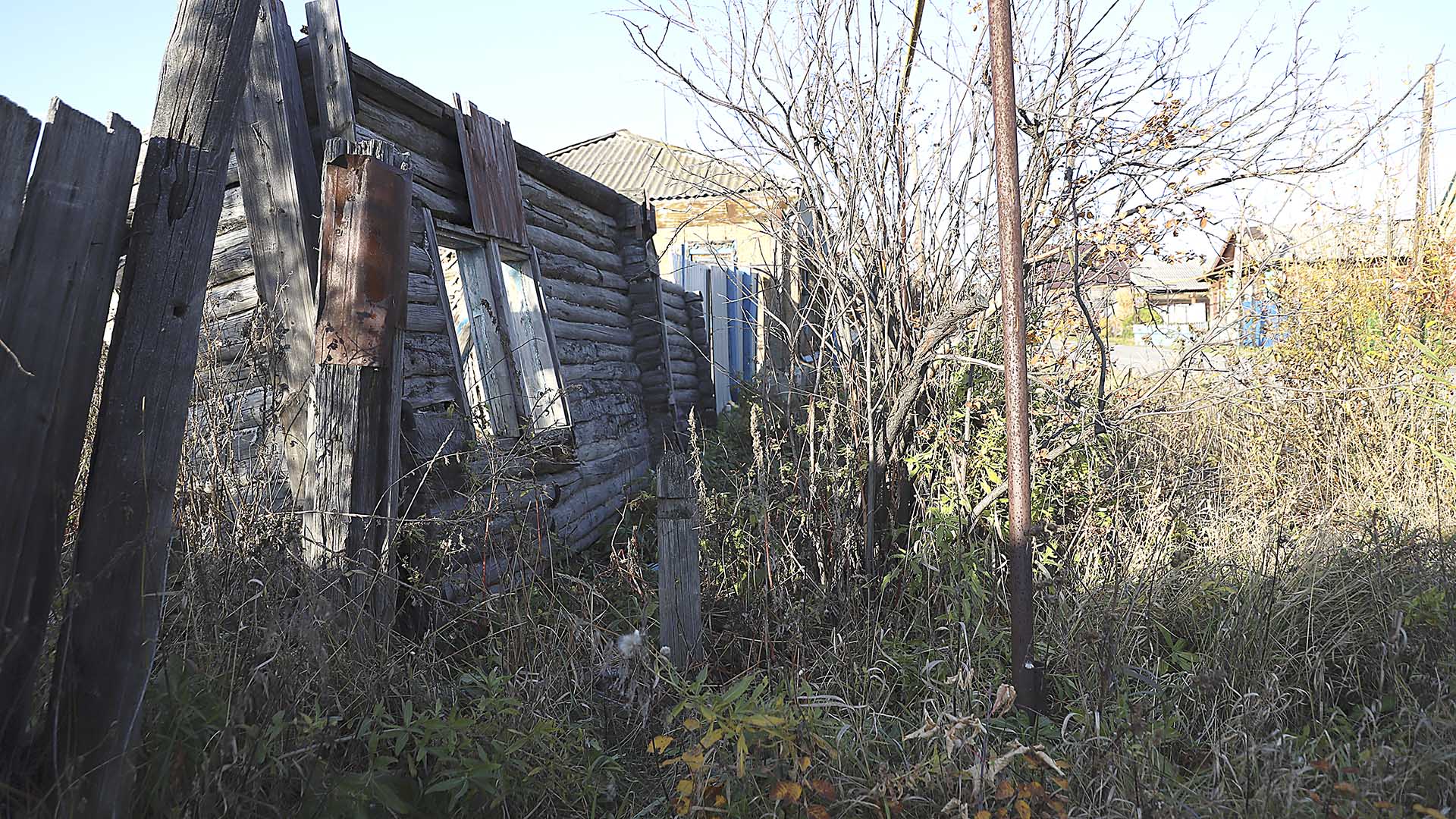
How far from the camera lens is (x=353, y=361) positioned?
3.07 m

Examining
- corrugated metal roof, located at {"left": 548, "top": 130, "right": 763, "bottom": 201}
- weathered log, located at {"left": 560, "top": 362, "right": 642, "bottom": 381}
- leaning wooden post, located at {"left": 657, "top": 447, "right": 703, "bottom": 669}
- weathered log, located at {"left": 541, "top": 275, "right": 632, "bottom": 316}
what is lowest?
leaning wooden post, located at {"left": 657, "top": 447, "right": 703, "bottom": 669}

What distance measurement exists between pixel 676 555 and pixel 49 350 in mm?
2134

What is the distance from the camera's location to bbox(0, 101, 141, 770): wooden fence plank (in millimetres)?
1884

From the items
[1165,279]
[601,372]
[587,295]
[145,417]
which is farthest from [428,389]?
[1165,279]

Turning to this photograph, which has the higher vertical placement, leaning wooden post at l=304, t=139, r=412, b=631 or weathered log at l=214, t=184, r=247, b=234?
weathered log at l=214, t=184, r=247, b=234

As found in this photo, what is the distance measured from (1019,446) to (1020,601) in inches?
21.5

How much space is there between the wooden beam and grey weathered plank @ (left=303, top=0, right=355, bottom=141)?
0.51 feet

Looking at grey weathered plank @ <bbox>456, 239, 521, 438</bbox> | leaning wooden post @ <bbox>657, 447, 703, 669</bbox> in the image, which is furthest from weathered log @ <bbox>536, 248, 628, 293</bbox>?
leaning wooden post @ <bbox>657, 447, 703, 669</bbox>

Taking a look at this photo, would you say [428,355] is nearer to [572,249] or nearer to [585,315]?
[585,315]

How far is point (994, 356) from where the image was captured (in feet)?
16.8

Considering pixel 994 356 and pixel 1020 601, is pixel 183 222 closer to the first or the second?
pixel 1020 601

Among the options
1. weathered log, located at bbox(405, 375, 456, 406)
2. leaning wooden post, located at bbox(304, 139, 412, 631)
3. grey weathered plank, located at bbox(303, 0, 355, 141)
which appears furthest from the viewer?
weathered log, located at bbox(405, 375, 456, 406)

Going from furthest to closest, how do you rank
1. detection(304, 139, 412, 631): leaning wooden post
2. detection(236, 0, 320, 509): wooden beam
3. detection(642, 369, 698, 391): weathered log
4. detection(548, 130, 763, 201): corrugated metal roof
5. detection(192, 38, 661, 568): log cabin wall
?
1. detection(548, 130, 763, 201): corrugated metal roof
2. detection(642, 369, 698, 391): weathered log
3. detection(236, 0, 320, 509): wooden beam
4. detection(192, 38, 661, 568): log cabin wall
5. detection(304, 139, 412, 631): leaning wooden post

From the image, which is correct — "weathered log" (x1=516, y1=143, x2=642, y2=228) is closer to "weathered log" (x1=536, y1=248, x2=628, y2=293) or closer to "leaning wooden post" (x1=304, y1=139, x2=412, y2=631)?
"weathered log" (x1=536, y1=248, x2=628, y2=293)
